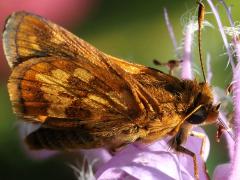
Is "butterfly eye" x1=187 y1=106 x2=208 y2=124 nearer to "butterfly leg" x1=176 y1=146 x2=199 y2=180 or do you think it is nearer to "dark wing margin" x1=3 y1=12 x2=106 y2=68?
"butterfly leg" x1=176 y1=146 x2=199 y2=180

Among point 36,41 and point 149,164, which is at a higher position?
point 36,41

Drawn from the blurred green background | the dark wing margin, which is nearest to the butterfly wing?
the dark wing margin

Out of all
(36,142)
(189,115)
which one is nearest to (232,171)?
(189,115)

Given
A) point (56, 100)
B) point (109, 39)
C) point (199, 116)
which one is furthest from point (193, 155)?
point (109, 39)

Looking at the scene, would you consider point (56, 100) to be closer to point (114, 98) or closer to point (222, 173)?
point (114, 98)

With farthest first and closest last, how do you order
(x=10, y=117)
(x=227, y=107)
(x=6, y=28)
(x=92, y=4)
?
(x=92, y=4)
(x=10, y=117)
(x=227, y=107)
(x=6, y=28)

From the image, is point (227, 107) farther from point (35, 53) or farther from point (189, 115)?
point (35, 53)
